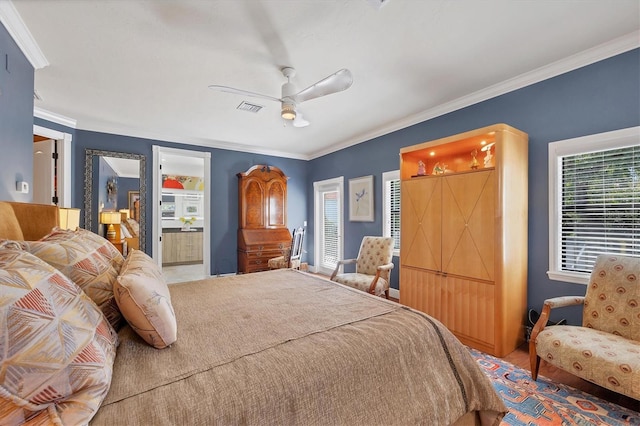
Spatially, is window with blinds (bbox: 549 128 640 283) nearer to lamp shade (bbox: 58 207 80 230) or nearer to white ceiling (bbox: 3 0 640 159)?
white ceiling (bbox: 3 0 640 159)

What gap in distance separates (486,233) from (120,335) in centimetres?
280

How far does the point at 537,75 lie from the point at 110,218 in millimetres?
5776

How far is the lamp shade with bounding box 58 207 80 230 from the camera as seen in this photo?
2.06 m

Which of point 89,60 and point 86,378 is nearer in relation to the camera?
point 86,378

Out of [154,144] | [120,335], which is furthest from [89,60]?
[120,335]

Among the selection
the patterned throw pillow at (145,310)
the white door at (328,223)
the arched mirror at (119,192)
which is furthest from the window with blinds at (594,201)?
the arched mirror at (119,192)

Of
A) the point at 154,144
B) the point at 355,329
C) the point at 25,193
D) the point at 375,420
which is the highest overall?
the point at 154,144

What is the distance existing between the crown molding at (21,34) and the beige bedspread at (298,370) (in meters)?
2.27

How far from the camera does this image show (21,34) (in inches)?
81.0

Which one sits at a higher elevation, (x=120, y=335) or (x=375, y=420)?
(x=120, y=335)

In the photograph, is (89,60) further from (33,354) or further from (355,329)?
(355,329)

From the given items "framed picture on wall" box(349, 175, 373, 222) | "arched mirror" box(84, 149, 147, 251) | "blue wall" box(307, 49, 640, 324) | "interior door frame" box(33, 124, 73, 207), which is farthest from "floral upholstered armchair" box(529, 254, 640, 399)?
"interior door frame" box(33, 124, 73, 207)

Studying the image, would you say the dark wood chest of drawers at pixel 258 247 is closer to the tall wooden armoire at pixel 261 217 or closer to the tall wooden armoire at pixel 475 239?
the tall wooden armoire at pixel 261 217

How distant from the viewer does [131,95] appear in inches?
126
